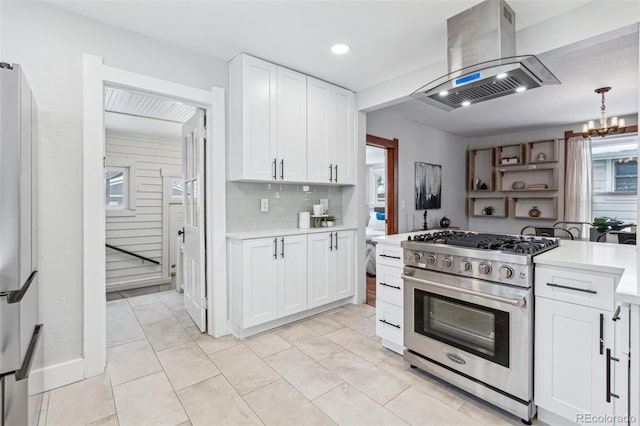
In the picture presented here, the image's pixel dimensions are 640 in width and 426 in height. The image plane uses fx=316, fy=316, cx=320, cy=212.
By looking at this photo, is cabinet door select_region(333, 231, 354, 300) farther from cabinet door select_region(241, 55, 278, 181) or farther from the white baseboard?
the white baseboard

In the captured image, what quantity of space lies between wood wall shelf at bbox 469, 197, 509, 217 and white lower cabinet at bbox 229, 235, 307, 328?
482cm

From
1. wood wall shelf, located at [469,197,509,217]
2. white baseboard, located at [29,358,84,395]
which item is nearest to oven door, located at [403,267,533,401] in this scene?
white baseboard, located at [29,358,84,395]

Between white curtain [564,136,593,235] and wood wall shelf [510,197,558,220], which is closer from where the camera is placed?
white curtain [564,136,593,235]

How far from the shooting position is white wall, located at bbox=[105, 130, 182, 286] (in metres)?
5.26

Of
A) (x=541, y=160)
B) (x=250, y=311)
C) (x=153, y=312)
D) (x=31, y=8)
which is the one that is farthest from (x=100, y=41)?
(x=541, y=160)

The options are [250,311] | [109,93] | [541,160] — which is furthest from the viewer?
[541,160]

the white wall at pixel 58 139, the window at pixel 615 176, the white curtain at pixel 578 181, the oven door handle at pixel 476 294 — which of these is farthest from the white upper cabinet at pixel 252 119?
the window at pixel 615 176

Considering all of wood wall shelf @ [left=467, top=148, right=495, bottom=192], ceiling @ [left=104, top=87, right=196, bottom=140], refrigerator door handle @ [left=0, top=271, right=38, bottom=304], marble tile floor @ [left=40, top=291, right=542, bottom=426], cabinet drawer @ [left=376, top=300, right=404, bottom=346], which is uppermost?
ceiling @ [left=104, top=87, right=196, bottom=140]

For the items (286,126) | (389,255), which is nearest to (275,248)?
(389,255)

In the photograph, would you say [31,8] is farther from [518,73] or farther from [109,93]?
[518,73]

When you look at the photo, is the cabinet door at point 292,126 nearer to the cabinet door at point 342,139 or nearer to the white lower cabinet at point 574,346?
the cabinet door at point 342,139

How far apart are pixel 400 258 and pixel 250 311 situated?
1.44m

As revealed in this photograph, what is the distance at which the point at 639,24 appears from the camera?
1939 mm

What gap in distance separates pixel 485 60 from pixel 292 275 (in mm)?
2391
